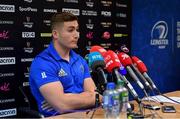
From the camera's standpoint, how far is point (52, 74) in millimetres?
2586

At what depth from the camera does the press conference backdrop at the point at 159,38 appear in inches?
188

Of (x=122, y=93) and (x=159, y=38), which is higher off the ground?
(x=159, y=38)

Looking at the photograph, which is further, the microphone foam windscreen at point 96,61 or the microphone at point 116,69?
the microphone foam windscreen at point 96,61

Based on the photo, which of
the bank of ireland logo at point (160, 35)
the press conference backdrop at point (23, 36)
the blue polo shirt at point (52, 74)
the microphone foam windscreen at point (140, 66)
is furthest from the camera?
the bank of ireland logo at point (160, 35)

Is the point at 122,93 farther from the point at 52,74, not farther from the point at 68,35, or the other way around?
the point at 68,35

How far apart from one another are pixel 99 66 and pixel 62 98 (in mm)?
542

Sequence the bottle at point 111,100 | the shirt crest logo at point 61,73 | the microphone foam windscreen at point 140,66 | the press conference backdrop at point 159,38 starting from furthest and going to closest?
the press conference backdrop at point 159,38 → the shirt crest logo at point 61,73 → the microphone foam windscreen at point 140,66 → the bottle at point 111,100

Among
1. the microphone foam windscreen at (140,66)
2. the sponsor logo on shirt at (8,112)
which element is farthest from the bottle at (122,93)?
the sponsor logo on shirt at (8,112)

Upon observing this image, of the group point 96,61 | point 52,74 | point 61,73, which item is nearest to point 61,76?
point 61,73

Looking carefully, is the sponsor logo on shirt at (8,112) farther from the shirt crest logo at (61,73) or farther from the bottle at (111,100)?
the bottle at (111,100)

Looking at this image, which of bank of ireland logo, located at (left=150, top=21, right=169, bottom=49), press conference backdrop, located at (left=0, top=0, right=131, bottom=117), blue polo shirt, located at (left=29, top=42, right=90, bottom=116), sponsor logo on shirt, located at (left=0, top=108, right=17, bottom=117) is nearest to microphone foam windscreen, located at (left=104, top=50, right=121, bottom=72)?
blue polo shirt, located at (left=29, top=42, right=90, bottom=116)

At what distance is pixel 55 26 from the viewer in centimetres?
285

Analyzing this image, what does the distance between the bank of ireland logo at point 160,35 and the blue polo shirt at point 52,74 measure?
7.81 ft

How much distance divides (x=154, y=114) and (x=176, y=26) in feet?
11.3
